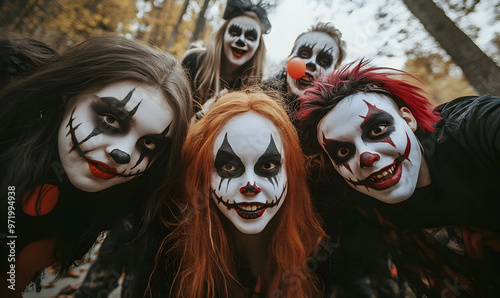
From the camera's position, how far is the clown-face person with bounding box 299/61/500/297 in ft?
4.03

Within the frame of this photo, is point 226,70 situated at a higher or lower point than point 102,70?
higher

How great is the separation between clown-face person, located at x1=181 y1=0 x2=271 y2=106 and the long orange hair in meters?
0.82

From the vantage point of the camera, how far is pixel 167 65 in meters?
1.54

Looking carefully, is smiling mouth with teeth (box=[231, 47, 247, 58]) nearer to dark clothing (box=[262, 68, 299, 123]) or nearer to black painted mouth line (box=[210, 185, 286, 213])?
dark clothing (box=[262, 68, 299, 123])

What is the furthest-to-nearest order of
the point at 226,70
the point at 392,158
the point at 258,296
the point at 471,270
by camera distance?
the point at 226,70
the point at 258,296
the point at 471,270
the point at 392,158

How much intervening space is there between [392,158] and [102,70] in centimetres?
151

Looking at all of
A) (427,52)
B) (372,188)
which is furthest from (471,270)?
(427,52)

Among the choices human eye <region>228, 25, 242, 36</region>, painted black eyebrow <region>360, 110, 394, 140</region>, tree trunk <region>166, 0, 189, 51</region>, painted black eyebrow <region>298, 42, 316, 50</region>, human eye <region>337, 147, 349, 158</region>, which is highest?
tree trunk <region>166, 0, 189, 51</region>

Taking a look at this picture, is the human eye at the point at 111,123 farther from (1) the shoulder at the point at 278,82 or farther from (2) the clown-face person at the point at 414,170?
(1) the shoulder at the point at 278,82

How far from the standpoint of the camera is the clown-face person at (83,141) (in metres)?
1.24

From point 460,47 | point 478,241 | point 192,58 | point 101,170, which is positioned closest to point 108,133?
point 101,170

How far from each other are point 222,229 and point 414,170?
1065mm

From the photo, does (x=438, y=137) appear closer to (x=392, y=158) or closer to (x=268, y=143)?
(x=392, y=158)

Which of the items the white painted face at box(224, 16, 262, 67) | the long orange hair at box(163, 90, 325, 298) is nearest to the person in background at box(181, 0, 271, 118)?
the white painted face at box(224, 16, 262, 67)
